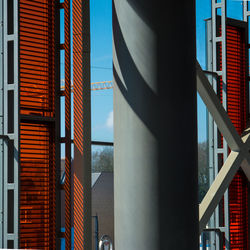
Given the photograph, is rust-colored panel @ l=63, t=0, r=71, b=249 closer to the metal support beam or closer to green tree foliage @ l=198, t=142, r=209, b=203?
the metal support beam

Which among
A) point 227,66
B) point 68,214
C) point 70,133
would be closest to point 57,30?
point 70,133

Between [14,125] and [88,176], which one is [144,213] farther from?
[88,176]

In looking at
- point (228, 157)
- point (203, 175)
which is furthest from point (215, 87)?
point (203, 175)

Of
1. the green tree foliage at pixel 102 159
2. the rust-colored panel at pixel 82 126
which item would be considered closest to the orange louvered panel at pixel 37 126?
the rust-colored panel at pixel 82 126

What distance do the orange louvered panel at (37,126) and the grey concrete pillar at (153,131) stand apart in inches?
144

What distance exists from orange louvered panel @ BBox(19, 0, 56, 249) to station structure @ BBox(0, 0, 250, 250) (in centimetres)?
1

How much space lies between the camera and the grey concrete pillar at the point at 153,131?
1941 millimetres

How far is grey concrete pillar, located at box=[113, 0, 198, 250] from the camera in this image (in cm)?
194

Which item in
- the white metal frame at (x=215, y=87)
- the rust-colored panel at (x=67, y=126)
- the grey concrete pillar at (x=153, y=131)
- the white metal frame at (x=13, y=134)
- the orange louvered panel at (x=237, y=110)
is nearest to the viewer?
the grey concrete pillar at (x=153, y=131)

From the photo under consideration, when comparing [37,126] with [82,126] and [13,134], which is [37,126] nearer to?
[82,126]

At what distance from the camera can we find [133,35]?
1.99 m

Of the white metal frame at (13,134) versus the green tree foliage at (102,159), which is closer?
the white metal frame at (13,134)

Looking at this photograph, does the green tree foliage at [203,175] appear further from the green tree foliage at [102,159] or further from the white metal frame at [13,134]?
the white metal frame at [13,134]

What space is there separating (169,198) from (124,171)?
7.1 inches
